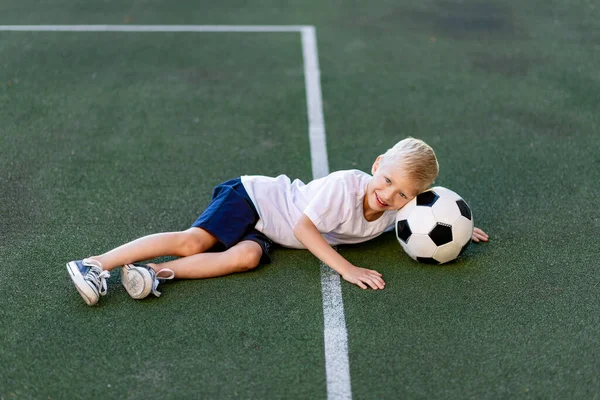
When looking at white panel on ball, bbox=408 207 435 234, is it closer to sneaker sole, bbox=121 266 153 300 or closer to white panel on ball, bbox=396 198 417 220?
white panel on ball, bbox=396 198 417 220

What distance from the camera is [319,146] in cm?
629

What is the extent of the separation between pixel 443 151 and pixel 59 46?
4.37 meters

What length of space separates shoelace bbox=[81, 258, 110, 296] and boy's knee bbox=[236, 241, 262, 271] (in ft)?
2.52

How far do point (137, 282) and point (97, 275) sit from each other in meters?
0.24

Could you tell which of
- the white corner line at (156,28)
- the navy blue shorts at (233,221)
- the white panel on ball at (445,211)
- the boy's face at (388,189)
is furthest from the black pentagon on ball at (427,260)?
the white corner line at (156,28)

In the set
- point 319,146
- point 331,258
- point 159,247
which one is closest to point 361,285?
point 331,258

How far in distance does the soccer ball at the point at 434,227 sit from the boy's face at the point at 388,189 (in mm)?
95

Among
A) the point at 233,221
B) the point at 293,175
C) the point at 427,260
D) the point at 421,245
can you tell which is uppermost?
the point at 233,221

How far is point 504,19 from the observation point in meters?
9.30

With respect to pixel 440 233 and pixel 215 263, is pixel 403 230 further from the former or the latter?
pixel 215 263

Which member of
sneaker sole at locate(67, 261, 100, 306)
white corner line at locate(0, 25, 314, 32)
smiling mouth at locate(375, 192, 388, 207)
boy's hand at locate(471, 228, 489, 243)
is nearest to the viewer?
sneaker sole at locate(67, 261, 100, 306)

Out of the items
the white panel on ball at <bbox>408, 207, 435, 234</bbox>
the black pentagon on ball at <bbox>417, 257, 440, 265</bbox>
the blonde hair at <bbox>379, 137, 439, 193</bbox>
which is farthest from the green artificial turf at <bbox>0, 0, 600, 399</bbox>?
the blonde hair at <bbox>379, 137, 439, 193</bbox>

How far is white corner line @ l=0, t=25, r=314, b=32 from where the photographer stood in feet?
28.2

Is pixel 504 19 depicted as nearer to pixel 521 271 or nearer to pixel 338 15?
pixel 338 15
